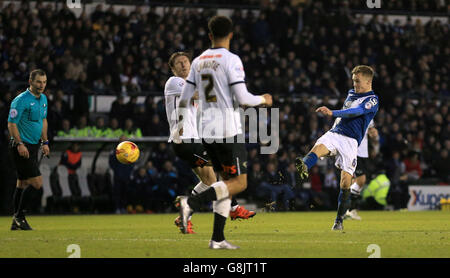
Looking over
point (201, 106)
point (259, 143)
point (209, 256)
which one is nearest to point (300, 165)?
point (201, 106)

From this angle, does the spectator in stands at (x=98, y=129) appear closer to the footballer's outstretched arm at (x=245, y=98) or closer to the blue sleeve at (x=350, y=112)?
the blue sleeve at (x=350, y=112)

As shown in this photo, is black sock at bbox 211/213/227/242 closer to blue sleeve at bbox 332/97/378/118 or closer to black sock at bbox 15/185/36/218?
blue sleeve at bbox 332/97/378/118

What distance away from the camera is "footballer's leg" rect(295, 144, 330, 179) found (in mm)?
11797

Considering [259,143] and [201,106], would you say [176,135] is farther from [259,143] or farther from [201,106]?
[259,143]

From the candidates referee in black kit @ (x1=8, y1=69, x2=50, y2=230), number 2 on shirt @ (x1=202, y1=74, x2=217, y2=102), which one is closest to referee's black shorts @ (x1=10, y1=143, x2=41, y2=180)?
referee in black kit @ (x1=8, y1=69, x2=50, y2=230)

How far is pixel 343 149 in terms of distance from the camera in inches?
489

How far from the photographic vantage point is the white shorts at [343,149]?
12367mm

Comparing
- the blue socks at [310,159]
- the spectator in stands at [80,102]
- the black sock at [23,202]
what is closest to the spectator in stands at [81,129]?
the spectator in stands at [80,102]

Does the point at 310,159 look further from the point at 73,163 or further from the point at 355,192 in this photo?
the point at 73,163

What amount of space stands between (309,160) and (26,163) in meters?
4.18

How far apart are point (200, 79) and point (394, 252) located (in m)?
2.63

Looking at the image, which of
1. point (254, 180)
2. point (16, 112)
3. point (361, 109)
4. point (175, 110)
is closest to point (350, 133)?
point (361, 109)

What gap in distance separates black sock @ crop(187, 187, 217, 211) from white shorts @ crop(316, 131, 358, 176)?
14.4 feet

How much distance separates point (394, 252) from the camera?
8180 mm
